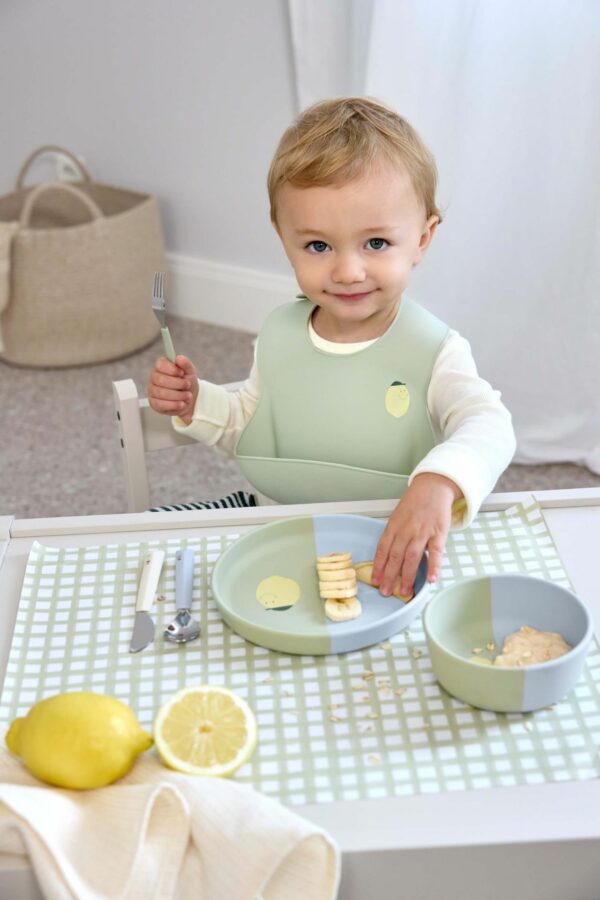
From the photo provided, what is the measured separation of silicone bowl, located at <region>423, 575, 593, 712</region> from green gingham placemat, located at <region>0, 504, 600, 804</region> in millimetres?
20

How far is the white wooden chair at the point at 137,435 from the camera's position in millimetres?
1336

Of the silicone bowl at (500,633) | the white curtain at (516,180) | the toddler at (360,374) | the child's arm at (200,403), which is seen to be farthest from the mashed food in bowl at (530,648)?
the white curtain at (516,180)

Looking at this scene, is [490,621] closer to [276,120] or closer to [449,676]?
[449,676]

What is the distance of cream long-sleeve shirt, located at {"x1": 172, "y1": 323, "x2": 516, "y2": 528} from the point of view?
3.52 ft

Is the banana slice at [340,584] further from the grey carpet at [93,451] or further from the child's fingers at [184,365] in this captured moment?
the grey carpet at [93,451]

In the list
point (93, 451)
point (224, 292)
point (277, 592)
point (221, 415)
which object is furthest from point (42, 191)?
point (277, 592)

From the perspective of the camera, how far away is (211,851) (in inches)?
29.3

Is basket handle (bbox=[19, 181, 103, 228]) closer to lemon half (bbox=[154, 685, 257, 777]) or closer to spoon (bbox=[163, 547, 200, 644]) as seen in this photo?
spoon (bbox=[163, 547, 200, 644])

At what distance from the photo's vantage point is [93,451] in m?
2.52

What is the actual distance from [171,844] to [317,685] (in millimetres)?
193

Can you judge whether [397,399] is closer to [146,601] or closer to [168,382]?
[168,382]

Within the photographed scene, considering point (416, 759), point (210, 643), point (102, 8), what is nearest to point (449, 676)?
point (416, 759)

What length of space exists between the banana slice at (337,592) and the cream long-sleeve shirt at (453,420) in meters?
0.14

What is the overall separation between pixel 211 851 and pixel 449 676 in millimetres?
225
